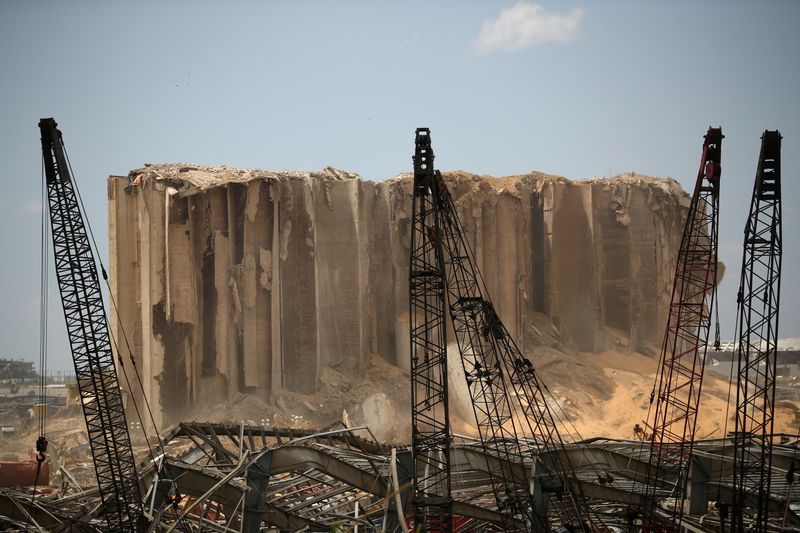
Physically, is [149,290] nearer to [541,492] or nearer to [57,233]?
[57,233]

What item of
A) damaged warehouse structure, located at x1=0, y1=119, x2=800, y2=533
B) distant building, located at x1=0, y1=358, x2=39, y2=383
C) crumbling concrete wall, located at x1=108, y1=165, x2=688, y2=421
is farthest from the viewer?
distant building, located at x1=0, y1=358, x2=39, y2=383

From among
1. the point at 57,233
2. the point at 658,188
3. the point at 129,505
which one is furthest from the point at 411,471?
the point at 658,188

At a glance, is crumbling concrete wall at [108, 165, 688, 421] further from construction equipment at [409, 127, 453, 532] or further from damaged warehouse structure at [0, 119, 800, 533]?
construction equipment at [409, 127, 453, 532]

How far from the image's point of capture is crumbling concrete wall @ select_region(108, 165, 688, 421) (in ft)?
178

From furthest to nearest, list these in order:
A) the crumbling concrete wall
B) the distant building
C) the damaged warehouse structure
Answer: the distant building, the crumbling concrete wall, the damaged warehouse structure

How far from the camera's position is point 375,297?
60.0 meters

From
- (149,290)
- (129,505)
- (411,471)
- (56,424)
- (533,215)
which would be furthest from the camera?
(533,215)

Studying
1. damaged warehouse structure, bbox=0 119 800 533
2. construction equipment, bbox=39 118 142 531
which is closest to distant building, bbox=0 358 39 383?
damaged warehouse structure, bbox=0 119 800 533

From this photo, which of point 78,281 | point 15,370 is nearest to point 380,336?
point 78,281

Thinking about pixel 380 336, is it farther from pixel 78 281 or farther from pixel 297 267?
pixel 78 281

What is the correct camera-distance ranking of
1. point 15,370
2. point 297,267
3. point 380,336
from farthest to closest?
point 15,370
point 380,336
point 297,267

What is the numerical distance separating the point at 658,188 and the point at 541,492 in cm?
3872

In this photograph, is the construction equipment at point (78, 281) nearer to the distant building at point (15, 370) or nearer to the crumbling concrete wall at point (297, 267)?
the crumbling concrete wall at point (297, 267)

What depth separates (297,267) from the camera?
2248 inches
